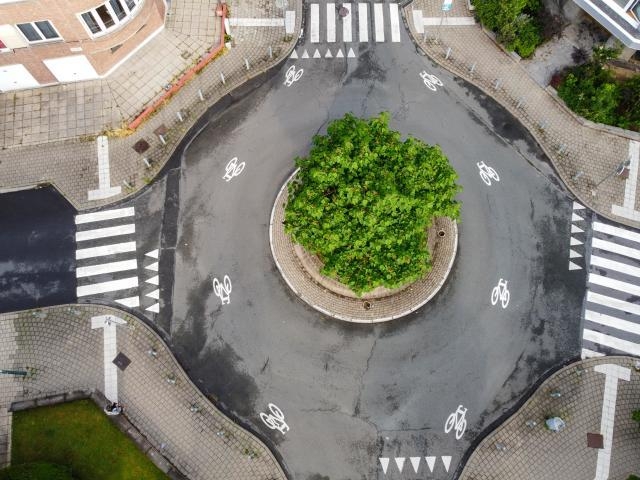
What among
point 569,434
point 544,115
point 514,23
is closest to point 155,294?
point 569,434

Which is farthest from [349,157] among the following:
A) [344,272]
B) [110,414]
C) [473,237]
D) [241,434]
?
[110,414]

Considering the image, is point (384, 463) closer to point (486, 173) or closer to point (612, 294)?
point (612, 294)

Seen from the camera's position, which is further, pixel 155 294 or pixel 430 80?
pixel 430 80

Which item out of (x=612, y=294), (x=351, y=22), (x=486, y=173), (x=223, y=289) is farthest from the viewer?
(x=351, y=22)

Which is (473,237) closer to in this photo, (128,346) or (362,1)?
(362,1)

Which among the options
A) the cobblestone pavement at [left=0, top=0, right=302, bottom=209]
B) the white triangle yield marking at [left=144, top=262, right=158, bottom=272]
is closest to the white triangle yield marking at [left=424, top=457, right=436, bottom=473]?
the white triangle yield marking at [left=144, top=262, right=158, bottom=272]

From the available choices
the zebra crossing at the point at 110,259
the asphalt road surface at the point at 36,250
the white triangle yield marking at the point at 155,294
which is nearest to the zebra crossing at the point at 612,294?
the white triangle yield marking at the point at 155,294
